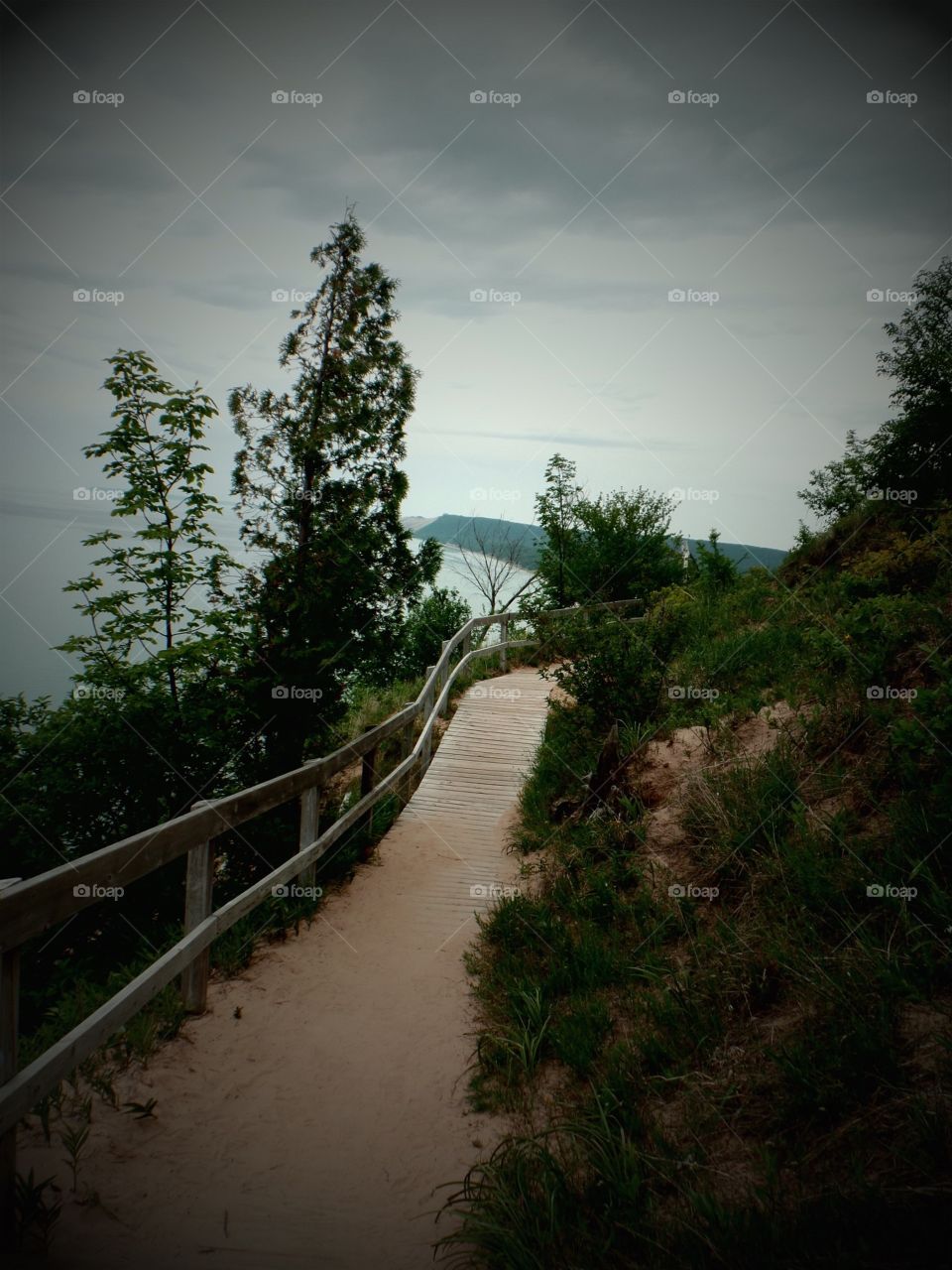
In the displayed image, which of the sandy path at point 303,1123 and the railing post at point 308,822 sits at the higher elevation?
the railing post at point 308,822

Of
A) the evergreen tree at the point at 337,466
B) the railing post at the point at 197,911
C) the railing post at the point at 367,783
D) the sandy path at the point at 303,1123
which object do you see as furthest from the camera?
the evergreen tree at the point at 337,466

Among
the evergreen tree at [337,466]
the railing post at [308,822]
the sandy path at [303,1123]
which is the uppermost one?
the evergreen tree at [337,466]

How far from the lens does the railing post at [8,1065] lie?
6.55ft

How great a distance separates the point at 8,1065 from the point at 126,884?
148 centimetres

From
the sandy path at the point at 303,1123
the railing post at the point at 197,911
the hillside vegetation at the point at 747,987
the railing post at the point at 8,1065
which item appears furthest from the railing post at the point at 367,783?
the railing post at the point at 8,1065

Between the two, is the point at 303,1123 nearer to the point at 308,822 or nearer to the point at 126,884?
the point at 126,884

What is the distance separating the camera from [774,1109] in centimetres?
239

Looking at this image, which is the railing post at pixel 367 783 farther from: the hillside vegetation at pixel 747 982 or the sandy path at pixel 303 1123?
the hillside vegetation at pixel 747 982

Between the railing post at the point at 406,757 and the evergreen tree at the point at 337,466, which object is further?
the evergreen tree at the point at 337,466

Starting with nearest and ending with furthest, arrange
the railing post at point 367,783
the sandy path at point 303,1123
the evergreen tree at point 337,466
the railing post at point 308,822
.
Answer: the sandy path at point 303,1123, the railing post at point 308,822, the railing post at point 367,783, the evergreen tree at point 337,466

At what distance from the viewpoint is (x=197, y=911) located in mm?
3432

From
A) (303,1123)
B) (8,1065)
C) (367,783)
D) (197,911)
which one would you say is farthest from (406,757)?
(8,1065)

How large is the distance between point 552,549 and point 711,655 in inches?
529

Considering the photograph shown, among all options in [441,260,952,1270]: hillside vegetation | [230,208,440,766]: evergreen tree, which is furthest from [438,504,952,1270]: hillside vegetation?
[230,208,440,766]: evergreen tree
